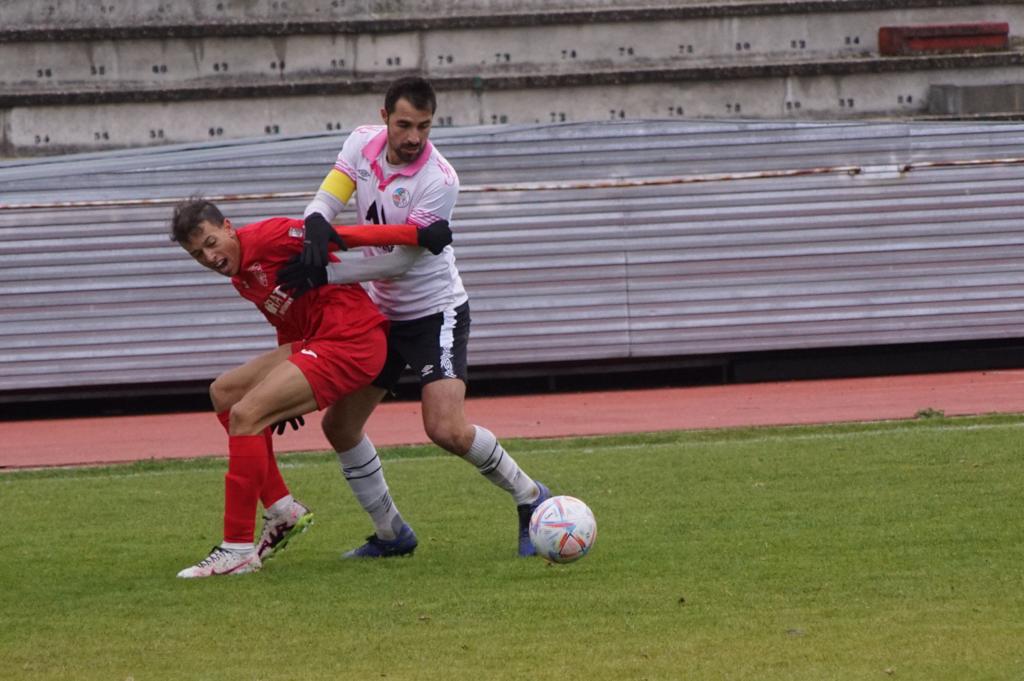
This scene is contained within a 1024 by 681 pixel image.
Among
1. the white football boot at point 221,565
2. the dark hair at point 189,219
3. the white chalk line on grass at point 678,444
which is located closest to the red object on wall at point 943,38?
the white chalk line on grass at point 678,444

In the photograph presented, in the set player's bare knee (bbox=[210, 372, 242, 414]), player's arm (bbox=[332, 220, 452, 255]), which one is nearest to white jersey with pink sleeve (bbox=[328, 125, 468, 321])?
player's arm (bbox=[332, 220, 452, 255])

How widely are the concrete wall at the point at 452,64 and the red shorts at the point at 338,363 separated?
12487 mm

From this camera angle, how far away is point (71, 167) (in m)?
15.8

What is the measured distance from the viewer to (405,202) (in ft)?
24.6

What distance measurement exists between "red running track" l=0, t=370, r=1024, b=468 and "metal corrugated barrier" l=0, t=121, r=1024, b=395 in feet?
1.82

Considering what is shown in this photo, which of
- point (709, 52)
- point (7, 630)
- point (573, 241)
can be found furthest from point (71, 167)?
point (7, 630)

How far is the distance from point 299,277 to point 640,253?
9.14 metres

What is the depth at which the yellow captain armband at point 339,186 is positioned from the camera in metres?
7.57

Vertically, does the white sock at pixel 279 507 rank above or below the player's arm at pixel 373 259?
below

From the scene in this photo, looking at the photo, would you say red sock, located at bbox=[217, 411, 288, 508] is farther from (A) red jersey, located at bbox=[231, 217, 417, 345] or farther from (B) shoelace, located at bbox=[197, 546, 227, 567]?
(A) red jersey, located at bbox=[231, 217, 417, 345]

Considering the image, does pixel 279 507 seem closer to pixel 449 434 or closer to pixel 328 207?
pixel 449 434

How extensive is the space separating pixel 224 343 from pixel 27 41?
6925 mm

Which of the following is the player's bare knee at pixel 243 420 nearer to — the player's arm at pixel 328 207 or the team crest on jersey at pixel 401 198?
the player's arm at pixel 328 207

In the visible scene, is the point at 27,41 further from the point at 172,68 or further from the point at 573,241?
the point at 573,241
